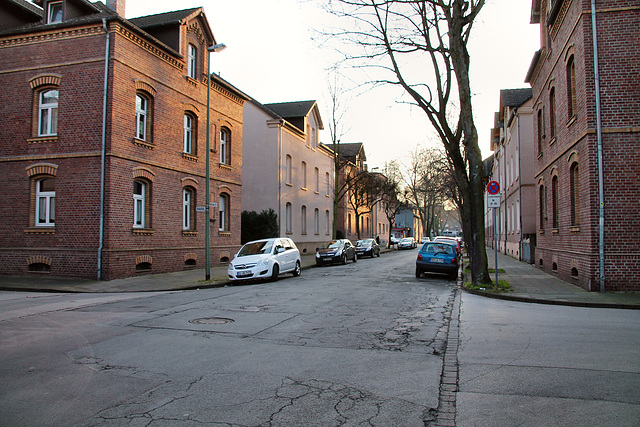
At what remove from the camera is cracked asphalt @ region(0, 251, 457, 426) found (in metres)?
4.38

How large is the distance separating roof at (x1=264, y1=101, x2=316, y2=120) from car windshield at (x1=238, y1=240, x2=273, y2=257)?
21.1 meters

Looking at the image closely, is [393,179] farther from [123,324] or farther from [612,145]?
[123,324]

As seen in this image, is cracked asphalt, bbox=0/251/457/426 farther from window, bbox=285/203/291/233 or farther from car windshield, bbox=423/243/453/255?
window, bbox=285/203/291/233

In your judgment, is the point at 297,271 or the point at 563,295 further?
the point at 297,271

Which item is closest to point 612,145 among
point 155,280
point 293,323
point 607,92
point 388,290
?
point 607,92

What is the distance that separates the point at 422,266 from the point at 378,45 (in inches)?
336

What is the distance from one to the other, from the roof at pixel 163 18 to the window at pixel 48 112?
5.17 metres

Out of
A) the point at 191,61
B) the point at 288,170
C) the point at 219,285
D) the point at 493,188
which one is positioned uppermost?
the point at 191,61

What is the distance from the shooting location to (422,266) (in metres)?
19.5

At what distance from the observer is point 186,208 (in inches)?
885

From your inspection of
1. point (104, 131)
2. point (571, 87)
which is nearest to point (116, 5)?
point (104, 131)

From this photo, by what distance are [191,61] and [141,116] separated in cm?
459

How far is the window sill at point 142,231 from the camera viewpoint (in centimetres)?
1839

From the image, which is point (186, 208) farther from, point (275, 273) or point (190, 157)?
point (275, 273)
